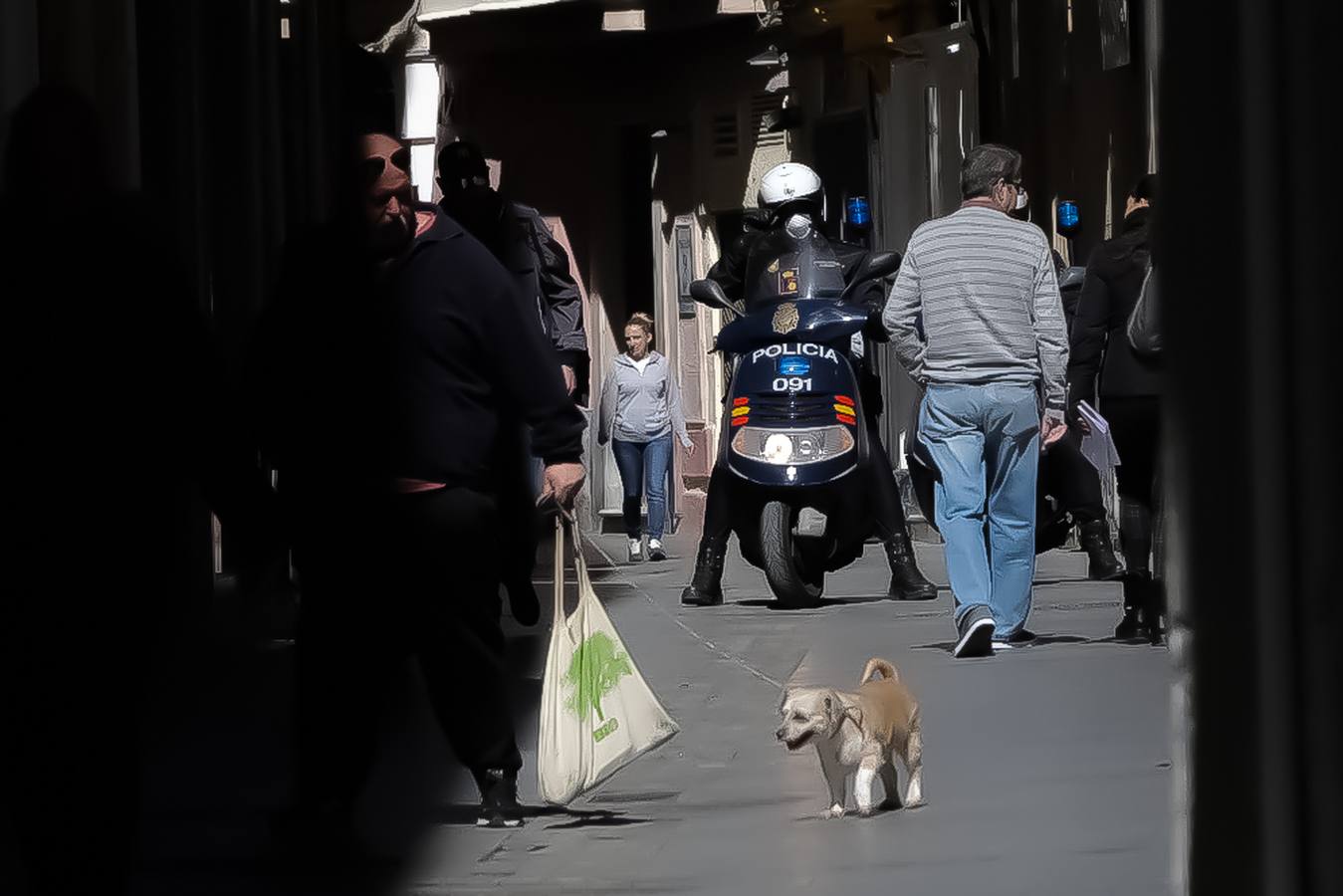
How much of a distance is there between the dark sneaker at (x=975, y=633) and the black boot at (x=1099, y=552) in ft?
12.1

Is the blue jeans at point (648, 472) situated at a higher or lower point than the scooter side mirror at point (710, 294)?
lower

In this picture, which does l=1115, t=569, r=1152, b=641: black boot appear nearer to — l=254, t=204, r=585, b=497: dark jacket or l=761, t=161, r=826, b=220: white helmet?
l=761, t=161, r=826, b=220: white helmet

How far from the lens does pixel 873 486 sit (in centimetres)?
1491

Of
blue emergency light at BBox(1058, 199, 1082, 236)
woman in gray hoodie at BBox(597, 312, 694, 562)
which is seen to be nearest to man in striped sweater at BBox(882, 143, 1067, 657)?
blue emergency light at BBox(1058, 199, 1082, 236)

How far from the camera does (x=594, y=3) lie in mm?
31219

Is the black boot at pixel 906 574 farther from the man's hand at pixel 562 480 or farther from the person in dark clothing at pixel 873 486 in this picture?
the man's hand at pixel 562 480

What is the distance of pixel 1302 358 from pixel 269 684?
8.06 metres

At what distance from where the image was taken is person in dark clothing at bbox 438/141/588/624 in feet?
36.9

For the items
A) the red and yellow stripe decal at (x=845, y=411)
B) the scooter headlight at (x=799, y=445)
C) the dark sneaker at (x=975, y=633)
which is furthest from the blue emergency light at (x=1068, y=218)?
the dark sneaker at (x=975, y=633)

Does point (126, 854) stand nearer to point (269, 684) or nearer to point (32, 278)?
point (32, 278)

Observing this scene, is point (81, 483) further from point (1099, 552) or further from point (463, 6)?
point (463, 6)

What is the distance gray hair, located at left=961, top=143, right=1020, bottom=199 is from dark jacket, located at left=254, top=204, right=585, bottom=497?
4594 millimetres

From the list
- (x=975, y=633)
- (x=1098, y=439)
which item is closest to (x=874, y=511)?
(x=1098, y=439)

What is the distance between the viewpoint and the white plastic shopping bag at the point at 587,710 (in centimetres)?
752
